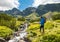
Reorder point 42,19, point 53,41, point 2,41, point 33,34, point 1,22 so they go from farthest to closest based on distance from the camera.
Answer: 1. point 1,22
2. point 33,34
3. point 2,41
4. point 42,19
5. point 53,41

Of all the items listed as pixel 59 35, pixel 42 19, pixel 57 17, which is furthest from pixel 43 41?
pixel 57 17

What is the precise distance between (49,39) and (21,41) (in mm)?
11448

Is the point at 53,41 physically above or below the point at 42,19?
below

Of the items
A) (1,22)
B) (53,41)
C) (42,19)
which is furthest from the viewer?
(1,22)

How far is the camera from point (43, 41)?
90.0ft

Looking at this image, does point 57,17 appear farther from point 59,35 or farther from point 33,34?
point 59,35

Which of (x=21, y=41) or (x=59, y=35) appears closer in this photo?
(x=59, y=35)

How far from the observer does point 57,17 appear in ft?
424

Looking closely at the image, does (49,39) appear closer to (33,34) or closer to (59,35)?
(59,35)

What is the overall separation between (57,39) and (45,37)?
1.97 metres

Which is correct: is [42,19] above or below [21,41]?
above

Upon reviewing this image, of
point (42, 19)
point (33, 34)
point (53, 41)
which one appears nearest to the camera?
point (53, 41)

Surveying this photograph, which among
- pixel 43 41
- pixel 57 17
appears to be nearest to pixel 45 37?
pixel 43 41

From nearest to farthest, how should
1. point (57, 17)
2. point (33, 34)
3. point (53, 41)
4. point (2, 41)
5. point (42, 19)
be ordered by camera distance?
1. point (53, 41)
2. point (42, 19)
3. point (2, 41)
4. point (33, 34)
5. point (57, 17)
